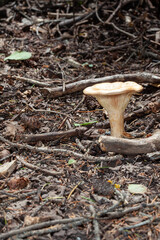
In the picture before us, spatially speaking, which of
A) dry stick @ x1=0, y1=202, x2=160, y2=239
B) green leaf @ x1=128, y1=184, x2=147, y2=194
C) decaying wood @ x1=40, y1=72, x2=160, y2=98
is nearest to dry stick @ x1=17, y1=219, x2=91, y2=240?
dry stick @ x1=0, y1=202, x2=160, y2=239

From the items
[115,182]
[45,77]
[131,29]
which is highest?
[131,29]

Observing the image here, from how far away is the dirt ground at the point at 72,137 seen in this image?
1914mm

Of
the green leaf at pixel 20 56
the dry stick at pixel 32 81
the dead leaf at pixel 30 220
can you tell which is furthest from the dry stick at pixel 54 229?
the green leaf at pixel 20 56

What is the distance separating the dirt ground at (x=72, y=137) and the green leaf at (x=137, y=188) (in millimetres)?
13

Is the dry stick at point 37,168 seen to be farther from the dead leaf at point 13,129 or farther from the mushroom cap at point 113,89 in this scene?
the mushroom cap at point 113,89

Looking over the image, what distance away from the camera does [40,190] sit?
227cm

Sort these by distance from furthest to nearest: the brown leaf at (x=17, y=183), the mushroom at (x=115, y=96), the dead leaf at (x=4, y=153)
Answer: the dead leaf at (x=4, y=153)
the mushroom at (x=115, y=96)
the brown leaf at (x=17, y=183)

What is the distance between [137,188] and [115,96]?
2.95 ft

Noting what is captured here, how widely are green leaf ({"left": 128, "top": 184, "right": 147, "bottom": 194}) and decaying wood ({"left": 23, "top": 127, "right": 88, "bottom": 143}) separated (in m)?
0.99

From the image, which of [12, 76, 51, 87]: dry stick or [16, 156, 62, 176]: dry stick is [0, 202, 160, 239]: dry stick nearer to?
[16, 156, 62, 176]: dry stick

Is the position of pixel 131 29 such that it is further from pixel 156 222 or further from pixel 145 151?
pixel 156 222

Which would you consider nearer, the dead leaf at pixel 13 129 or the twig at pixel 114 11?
the dead leaf at pixel 13 129

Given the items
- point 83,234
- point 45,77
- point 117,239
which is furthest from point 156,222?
point 45,77

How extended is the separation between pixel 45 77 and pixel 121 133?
2.22 m
